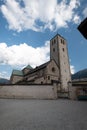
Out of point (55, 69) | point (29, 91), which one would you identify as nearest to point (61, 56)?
point (55, 69)

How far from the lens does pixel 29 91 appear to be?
23.2 meters

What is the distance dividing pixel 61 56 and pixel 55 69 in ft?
20.7

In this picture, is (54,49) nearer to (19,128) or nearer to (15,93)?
(15,93)

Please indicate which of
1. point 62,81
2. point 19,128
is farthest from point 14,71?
point 19,128

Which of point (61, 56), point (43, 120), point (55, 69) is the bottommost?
point (43, 120)

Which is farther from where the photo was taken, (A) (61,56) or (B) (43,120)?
(A) (61,56)

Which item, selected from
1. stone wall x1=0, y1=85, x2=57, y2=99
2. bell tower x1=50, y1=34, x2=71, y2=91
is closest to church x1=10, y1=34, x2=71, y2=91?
bell tower x1=50, y1=34, x2=71, y2=91

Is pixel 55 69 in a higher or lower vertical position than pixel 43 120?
higher

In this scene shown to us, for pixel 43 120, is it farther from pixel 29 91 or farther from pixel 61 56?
pixel 61 56

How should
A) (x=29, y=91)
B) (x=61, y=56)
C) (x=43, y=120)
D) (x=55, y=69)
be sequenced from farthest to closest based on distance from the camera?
(x=61, y=56) → (x=55, y=69) → (x=29, y=91) → (x=43, y=120)

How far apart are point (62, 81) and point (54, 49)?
13532 millimetres

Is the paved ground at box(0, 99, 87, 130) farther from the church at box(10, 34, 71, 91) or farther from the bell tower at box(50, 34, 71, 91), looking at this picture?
the bell tower at box(50, 34, 71, 91)

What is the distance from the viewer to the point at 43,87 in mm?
23031

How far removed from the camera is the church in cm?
3920
